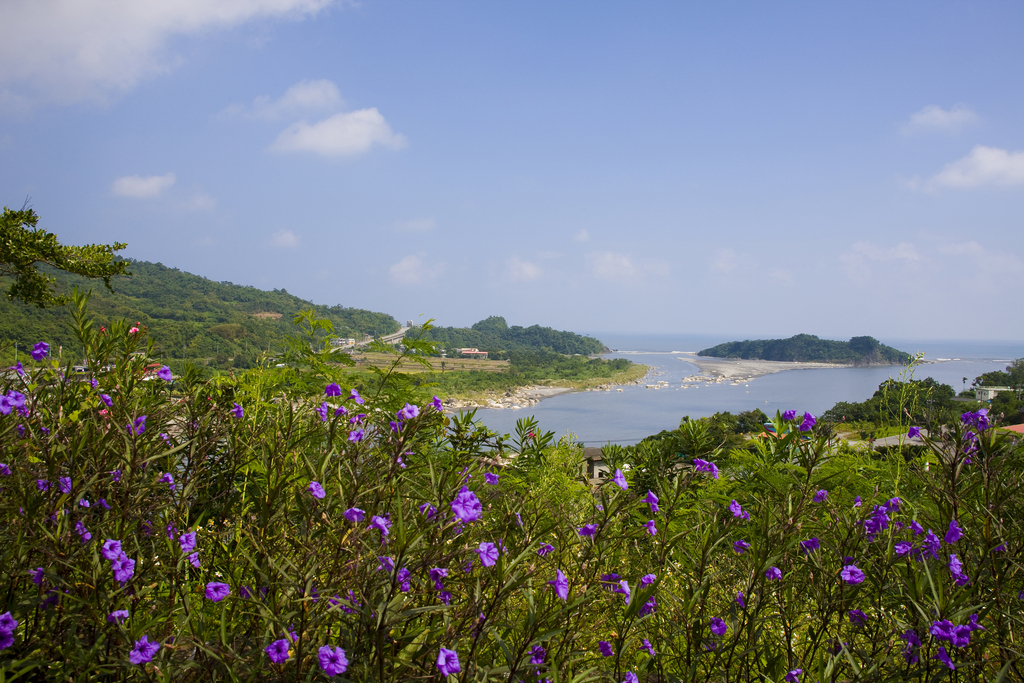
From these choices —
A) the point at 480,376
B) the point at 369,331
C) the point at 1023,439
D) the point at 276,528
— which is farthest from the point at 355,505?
the point at 369,331

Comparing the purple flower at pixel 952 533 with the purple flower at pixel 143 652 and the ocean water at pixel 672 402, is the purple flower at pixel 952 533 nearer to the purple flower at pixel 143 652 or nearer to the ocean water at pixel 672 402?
the purple flower at pixel 143 652

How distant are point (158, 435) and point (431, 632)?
0.97 metres

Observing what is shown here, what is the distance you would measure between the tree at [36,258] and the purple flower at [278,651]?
8386 millimetres

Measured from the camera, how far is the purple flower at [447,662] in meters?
0.87

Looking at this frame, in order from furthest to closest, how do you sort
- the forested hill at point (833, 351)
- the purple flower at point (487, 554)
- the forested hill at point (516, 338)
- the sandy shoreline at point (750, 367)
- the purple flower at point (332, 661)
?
the forested hill at point (516, 338) → the forested hill at point (833, 351) → the sandy shoreline at point (750, 367) → the purple flower at point (487, 554) → the purple flower at point (332, 661)

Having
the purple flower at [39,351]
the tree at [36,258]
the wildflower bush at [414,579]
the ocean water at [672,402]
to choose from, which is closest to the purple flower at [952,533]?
the wildflower bush at [414,579]

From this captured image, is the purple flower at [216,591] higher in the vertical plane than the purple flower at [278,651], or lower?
higher

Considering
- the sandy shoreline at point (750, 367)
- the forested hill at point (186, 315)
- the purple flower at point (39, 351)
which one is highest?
the forested hill at point (186, 315)

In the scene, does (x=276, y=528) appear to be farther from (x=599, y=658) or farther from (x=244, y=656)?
(x=599, y=658)

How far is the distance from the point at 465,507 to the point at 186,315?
3326 cm

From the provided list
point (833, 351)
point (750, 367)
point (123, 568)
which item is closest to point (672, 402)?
point (750, 367)

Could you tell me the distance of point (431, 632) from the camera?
104 cm

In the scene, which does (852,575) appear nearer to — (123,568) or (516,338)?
(123,568)

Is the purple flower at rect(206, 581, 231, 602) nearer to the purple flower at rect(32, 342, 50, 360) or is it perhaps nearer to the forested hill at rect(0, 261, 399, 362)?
the purple flower at rect(32, 342, 50, 360)
